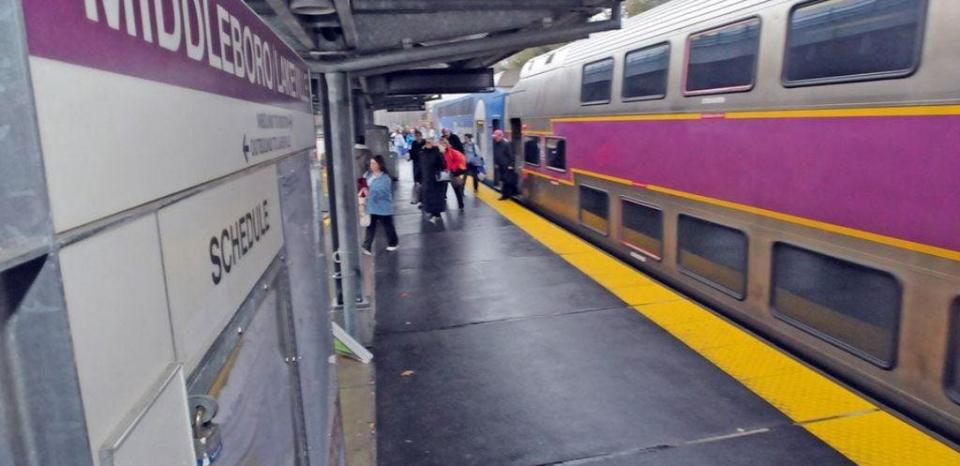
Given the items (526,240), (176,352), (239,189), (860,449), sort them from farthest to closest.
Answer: (526,240) < (860,449) < (239,189) < (176,352)

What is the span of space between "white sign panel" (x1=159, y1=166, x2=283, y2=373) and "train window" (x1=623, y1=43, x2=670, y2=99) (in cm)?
619

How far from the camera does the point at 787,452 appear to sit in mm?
4160

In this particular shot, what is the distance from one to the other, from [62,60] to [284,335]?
4.91ft

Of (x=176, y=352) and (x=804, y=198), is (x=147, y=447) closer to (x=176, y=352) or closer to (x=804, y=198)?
(x=176, y=352)

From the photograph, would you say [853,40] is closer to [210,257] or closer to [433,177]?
[210,257]

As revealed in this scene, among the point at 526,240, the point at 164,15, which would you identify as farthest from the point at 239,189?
the point at 526,240

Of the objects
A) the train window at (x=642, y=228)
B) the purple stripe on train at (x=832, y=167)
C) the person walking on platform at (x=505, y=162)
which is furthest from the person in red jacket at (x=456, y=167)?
the purple stripe on train at (x=832, y=167)

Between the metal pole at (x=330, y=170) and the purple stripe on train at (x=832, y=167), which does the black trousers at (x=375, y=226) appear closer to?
the metal pole at (x=330, y=170)

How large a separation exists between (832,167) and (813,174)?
20 centimetres

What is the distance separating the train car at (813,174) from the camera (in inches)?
159

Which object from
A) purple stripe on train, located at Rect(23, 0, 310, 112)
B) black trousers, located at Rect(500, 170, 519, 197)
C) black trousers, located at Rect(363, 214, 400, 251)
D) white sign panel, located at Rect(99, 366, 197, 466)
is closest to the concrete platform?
black trousers, located at Rect(363, 214, 400, 251)

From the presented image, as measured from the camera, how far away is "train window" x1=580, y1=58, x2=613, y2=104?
8.80 m

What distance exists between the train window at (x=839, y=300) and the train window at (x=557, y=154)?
5.61 metres

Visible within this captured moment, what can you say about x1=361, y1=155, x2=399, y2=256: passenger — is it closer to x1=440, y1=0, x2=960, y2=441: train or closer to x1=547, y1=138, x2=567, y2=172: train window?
x1=547, y1=138, x2=567, y2=172: train window
